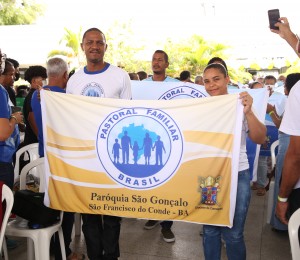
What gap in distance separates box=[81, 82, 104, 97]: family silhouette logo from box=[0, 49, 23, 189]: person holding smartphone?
22.3 inches

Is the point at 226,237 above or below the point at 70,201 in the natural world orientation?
below

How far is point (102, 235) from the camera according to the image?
2910 millimetres

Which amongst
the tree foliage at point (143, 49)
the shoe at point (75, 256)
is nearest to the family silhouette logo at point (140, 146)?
the shoe at point (75, 256)

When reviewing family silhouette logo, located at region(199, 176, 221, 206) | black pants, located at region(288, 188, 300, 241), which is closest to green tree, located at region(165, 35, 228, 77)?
family silhouette logo, located at region(199, 176, 221, 206)

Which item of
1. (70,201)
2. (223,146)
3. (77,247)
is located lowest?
(77,247)

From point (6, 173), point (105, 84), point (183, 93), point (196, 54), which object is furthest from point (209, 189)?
point (196, 54)

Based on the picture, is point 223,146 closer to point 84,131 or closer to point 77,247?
point 84,131

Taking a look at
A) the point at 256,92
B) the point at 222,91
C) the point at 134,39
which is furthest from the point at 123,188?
the point at 134,39

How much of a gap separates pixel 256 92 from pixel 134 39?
77.0 feet

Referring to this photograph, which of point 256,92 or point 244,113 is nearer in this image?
point 244,113

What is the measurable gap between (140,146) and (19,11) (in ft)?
112

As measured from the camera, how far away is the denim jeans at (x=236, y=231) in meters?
2.42

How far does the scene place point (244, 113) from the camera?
91.7 inches

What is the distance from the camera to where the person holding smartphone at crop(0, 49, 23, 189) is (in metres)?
2.34
